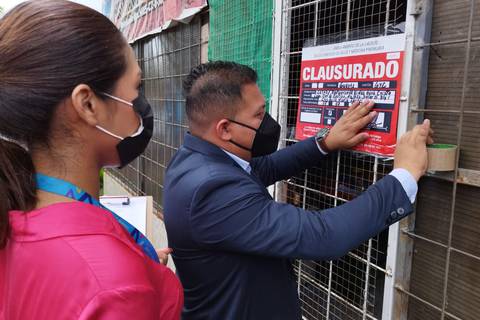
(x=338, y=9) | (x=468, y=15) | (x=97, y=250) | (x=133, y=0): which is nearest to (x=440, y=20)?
(x=468, y=15)

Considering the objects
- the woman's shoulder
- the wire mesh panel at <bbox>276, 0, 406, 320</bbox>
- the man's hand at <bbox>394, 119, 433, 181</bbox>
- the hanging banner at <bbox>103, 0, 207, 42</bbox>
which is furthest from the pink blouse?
the hanging banner at <bbox>103, 0, 207, 42</bbox>

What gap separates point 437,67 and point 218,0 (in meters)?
2.21

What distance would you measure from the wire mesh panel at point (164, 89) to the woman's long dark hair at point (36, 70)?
3.16 m

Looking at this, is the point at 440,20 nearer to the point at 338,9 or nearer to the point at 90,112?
the point at 338,9

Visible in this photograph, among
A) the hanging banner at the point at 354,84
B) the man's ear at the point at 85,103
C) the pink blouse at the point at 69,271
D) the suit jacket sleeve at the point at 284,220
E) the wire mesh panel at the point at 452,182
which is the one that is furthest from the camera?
the hanging banner at the point at 354,84

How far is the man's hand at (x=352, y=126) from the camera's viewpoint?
5.85ft

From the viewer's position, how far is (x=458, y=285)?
5.23 ft

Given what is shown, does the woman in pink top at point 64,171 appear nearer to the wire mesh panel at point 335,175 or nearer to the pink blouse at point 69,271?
the pink blouse at point 69,271

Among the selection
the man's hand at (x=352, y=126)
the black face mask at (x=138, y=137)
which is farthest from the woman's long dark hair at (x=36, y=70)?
the man's hand at (x=352, y=126)

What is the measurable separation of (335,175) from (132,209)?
1.43 m

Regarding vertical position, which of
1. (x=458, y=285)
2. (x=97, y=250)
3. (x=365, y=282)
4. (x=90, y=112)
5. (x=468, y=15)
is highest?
(x=468, y=15)

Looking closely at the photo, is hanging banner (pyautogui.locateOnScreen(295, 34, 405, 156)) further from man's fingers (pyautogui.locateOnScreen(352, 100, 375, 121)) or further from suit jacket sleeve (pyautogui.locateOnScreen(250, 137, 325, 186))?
suit jacket sleeve (pyautogui.locateOnScreen(250, 137, 325, 186))

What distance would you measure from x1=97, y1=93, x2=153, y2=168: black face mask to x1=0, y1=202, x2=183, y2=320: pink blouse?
0.79 feet

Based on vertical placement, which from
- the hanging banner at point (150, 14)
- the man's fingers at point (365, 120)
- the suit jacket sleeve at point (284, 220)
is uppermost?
the hanging banner at point (150, 14)
